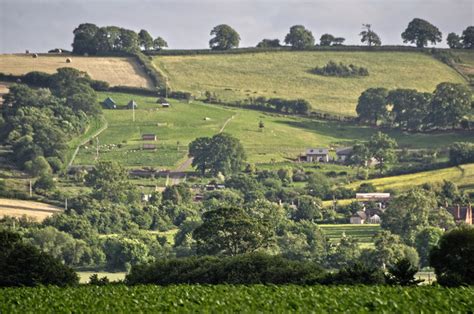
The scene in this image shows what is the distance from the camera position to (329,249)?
485 ft

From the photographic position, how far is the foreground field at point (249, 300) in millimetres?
58331

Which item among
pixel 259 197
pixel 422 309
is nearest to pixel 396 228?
pixel 259 197

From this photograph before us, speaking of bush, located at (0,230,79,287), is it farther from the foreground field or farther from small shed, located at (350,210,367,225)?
small shed, located at (350,210,367,225)

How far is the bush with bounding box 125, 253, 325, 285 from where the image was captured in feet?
312

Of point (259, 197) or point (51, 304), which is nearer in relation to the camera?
point (51, 304)

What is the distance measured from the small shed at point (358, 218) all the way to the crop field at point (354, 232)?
12.5 ft

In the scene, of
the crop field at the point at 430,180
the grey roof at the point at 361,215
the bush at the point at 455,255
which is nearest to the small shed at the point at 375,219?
the grey roof at the point at 361,215

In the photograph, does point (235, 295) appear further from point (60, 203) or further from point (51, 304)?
point (60, 203)

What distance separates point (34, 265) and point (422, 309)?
157ft

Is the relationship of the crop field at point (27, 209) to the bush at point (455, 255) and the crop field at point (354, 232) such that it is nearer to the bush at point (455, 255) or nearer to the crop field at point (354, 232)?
the crop field at point (354, 232)

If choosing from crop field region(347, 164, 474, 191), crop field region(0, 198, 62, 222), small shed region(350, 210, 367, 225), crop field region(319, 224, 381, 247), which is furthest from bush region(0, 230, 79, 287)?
crop field region(347, 164, 474, 191)

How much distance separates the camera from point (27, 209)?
176 meters

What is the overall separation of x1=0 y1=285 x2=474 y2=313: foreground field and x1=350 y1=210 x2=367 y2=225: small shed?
336ft

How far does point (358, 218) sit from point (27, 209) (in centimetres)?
3708
